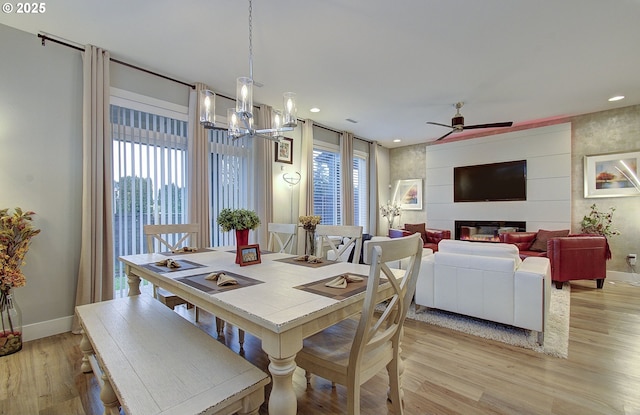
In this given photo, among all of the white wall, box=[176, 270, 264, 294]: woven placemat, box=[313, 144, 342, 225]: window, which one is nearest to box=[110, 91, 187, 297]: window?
the white wall

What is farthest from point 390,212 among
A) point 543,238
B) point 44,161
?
point 44,161

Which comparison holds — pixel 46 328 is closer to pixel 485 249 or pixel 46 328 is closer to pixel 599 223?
pixel 485 249

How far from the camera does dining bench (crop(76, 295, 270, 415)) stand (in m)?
1.04

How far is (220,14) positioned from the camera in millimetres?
2393

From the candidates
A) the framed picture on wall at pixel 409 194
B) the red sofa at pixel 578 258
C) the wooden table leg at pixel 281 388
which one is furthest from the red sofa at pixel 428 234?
the wooden table leg at pixel 281 388

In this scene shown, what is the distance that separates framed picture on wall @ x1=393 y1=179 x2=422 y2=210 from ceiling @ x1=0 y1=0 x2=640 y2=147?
118 inches

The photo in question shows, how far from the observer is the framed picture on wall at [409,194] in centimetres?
716

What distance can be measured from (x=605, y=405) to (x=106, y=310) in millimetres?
3180

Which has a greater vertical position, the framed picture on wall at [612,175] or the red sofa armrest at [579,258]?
the framed picture on wall at [612,175]

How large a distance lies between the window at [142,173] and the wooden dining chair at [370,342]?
8.71 feet

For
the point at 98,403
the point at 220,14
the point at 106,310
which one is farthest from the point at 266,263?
the point at 220,14

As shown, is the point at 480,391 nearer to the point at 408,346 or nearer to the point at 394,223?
the point at 408,346

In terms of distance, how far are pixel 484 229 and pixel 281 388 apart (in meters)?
6.18

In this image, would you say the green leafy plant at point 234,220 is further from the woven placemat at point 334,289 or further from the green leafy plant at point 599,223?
the green leafy plant at point 599,223
